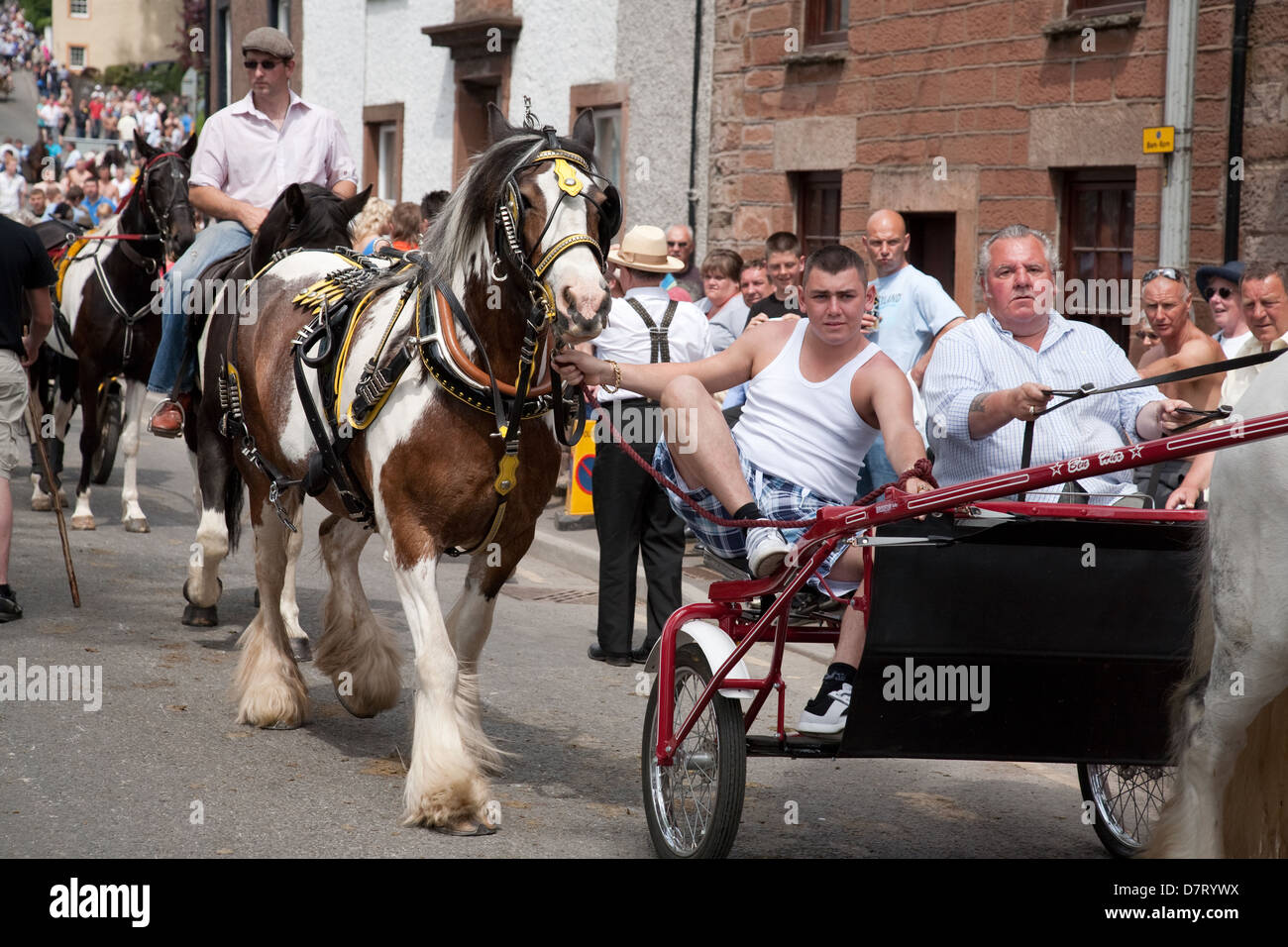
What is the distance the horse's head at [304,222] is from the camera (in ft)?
24.3

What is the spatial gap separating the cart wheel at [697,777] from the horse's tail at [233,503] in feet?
11.3

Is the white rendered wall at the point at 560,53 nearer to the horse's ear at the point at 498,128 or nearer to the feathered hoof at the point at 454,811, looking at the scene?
the horse's ear at the point at 498,128

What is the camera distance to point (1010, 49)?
12.5m

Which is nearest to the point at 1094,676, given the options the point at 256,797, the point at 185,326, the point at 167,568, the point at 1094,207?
the point at 256,797

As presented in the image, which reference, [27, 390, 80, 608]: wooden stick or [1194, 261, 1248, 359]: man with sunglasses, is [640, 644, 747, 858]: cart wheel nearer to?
[27, 390, 80, 608]: wooden stick

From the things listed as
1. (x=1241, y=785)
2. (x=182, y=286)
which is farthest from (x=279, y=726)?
(x=1241, y=785)

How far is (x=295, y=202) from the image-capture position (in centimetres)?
738

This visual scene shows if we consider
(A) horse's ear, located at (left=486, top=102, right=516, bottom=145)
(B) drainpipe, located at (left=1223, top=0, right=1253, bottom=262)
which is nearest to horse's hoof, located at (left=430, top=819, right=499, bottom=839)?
(A) horse's ear, located at (left=486, top=102, right=516, bottom=145)

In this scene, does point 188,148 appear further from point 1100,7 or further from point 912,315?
point 1100,7

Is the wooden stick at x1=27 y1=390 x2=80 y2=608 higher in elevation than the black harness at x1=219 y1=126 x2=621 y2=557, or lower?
lower

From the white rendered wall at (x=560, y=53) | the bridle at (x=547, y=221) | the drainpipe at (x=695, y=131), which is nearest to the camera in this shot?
the bridle at (x=547, y=221)

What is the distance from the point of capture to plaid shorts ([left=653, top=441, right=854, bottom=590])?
5.11m

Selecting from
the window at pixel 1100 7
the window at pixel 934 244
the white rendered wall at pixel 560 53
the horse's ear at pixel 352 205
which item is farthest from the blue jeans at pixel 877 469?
the white rendered wall at pixel 560 53

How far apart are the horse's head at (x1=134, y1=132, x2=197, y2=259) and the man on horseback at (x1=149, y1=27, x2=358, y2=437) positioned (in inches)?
72.4
